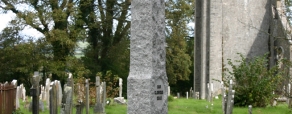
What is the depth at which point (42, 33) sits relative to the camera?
28281 mm

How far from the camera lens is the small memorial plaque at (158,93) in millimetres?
6895

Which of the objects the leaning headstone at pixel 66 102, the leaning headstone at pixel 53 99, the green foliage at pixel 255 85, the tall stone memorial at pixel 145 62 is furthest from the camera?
the green foliage at pixel 255 85

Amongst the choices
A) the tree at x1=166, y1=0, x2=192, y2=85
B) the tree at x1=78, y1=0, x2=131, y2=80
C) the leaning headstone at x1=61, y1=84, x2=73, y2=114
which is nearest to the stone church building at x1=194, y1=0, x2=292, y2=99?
the tree at x1=166, y1=0, x2=192, y2=85

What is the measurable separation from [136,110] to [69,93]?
2.97 metres

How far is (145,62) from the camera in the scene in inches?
269

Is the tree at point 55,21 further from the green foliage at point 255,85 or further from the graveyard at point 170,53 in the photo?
the green foliage at point 255,85

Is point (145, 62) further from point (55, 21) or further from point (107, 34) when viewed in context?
point (107, 34)

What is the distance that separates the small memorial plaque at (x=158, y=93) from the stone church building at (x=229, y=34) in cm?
1994

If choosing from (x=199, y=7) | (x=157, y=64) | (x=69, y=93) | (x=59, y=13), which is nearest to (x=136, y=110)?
(x=157, y=64)

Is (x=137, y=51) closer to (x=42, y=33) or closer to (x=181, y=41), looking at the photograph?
(x=42, y=33)

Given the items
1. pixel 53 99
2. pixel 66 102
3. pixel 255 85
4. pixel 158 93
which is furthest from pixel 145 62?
pixel 255 85

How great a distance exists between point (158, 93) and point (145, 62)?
49 centimetres

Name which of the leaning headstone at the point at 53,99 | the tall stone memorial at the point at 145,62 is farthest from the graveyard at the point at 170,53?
the tall stone memorial at the point at 145,62

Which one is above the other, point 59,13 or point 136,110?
point 59,13
